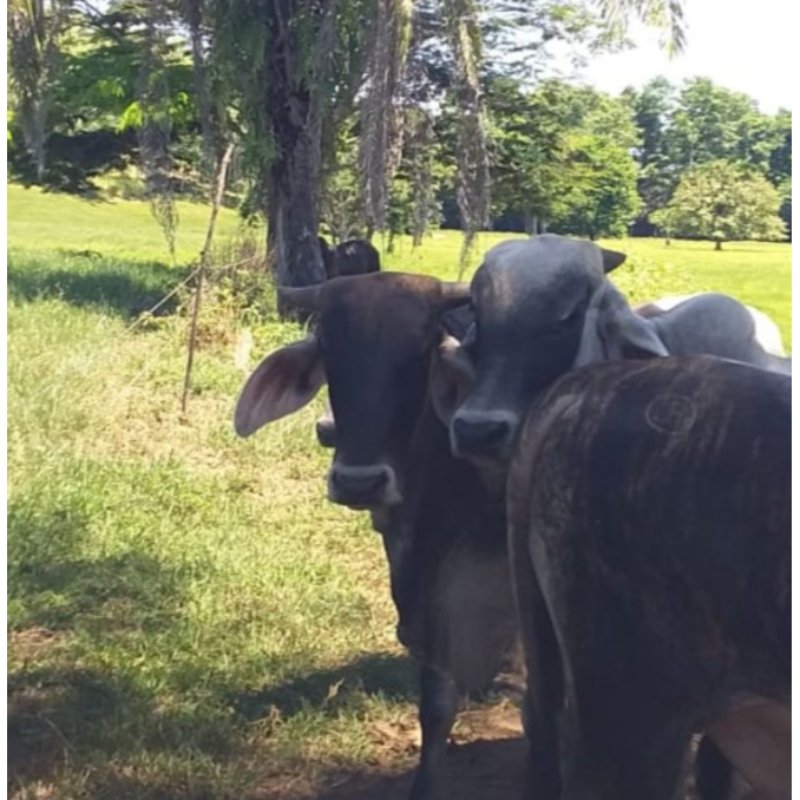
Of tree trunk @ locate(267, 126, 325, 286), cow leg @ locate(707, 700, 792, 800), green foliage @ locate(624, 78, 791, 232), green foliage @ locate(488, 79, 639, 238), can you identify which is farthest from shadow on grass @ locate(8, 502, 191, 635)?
green foliage @ locate(488, 79, 639, 238)

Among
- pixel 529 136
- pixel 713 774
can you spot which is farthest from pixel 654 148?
pixel 529 136

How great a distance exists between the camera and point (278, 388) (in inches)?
115

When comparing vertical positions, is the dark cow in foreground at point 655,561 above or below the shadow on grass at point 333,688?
above

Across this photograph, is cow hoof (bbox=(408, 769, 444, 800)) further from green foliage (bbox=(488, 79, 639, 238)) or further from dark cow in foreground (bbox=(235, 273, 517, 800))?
green foliage (bbox=(488, 79, 639, 238))

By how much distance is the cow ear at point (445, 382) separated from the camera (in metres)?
2.60

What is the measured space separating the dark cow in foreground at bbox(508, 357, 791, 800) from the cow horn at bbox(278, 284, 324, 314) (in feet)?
3.19

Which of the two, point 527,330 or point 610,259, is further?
point 610,259

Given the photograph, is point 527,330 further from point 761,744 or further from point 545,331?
point 761,744

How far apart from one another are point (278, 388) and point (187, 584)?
2.11 meters

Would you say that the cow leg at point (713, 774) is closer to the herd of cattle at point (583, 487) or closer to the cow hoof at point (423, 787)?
the herd of cattle at point (583, 487)

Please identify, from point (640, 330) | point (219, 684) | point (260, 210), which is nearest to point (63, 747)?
point (219, 684)

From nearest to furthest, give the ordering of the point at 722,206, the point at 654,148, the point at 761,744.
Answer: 1. the point at 761,744
2. the point at 722,206
3. the point at 654,148

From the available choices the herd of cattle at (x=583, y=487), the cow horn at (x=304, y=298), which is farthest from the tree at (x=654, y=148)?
the herd of cattle at (x=583, y=487)

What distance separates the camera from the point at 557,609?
186 centimetres
